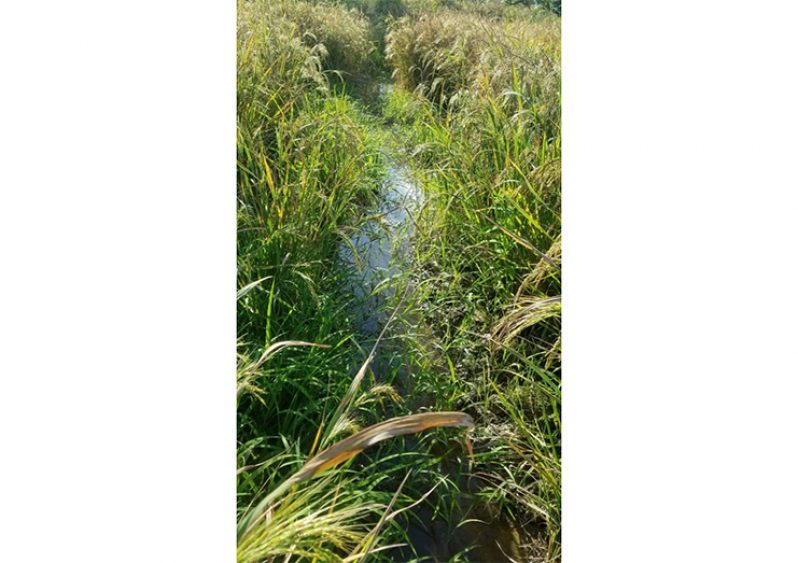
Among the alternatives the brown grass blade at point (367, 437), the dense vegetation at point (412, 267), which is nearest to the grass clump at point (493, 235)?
the dense vegetation at point (412, 267)

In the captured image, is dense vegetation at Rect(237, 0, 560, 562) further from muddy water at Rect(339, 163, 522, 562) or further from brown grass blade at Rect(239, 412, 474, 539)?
brown grass blade at Rect(239, 412, 474, 539)

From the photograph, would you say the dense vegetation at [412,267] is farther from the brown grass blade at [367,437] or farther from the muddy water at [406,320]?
the brown grass blade at [367,437]

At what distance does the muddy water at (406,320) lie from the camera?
1.30 meters

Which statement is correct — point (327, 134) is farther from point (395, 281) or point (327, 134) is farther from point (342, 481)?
point (342, 481)

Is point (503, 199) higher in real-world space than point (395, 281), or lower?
higher

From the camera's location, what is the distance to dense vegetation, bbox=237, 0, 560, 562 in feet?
4.30

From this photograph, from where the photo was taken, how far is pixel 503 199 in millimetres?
1523

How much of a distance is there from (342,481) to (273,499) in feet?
0.54

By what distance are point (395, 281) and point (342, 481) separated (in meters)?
0.52
